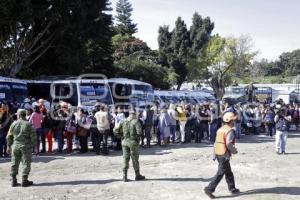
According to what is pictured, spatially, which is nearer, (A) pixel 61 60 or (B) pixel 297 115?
(B) pixel 297 115

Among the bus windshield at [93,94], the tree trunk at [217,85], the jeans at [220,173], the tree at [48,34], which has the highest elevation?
the tree at [48,34]

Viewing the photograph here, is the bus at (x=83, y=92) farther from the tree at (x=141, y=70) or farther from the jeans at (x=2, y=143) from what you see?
the tree at (x=141, y=70)

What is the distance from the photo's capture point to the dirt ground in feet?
33.6

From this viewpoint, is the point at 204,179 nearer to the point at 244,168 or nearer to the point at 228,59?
the point at 244,168

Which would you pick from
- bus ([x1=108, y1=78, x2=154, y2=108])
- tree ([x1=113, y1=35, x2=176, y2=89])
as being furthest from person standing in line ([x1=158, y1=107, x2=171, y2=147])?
tree ([x1=113, y1=35, x2=176, y2=89])

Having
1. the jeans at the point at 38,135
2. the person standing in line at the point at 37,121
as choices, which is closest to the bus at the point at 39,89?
the jeans at the point at 38,135

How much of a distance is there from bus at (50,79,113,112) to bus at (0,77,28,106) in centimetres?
158

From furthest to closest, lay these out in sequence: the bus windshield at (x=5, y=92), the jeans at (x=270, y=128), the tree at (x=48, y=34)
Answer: the tree at (x=48, y=34), the jeans at (x=270, y=128), the bus windshield at (x=5, y=92)

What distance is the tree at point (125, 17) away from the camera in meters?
84.6

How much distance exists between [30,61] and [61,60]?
2845mm

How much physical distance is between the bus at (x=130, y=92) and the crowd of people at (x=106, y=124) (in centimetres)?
447

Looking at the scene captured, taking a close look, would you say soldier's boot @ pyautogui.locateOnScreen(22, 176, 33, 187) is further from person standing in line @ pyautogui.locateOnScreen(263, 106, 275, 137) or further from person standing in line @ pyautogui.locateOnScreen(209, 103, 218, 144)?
person standing in line @ pyautogui.locateOnScreen(263, 106, 275, 137)

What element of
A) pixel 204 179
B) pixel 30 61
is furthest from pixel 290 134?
pixel 30 61

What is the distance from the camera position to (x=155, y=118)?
1967 centimetres
